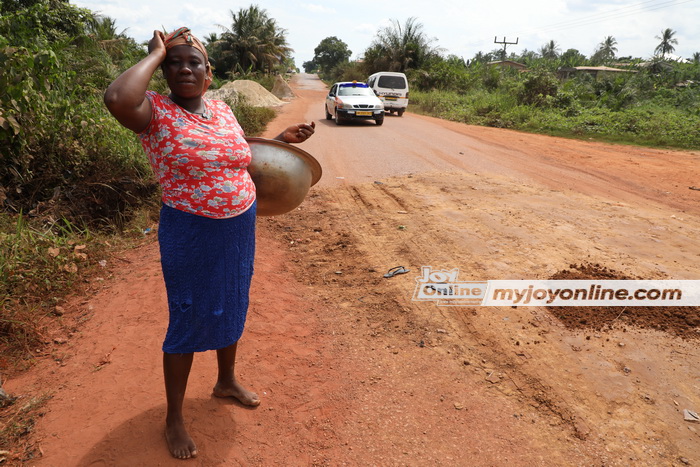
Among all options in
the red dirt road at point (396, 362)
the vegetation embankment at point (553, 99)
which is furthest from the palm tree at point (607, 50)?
the red dirt road at point (396, 362)

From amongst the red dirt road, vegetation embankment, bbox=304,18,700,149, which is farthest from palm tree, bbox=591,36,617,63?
the red dirt road

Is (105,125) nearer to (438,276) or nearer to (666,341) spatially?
(438,276)

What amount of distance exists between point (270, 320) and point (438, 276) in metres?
1.48

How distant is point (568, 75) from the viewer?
128 feet

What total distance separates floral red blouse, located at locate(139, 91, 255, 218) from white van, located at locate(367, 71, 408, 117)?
16825 millimetres

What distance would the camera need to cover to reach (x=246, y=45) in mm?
35156

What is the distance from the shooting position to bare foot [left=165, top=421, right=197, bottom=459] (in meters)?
2.15

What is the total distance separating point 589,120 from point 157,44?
50.4 ft

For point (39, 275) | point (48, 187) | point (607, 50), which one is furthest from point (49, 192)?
point (607, 50)

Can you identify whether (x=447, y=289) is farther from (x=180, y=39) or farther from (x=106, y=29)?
(x=106, y=29)

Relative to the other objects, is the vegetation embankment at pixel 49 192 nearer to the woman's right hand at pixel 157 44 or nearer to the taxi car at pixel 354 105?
the woman's right hand at pixel 157 44

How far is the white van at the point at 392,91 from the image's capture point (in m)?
18.1

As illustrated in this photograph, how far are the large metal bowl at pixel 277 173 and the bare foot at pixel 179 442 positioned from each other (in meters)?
1.10

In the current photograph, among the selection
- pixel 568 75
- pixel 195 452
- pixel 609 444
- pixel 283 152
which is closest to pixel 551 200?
pixel 609 444
